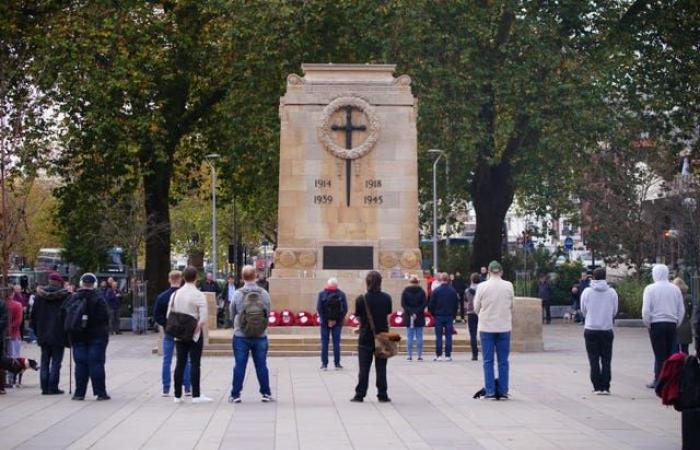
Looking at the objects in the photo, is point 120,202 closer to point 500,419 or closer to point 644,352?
point 644,352

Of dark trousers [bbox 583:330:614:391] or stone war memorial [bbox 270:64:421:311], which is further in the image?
stone war memorial [bbox 270:64:421:311]

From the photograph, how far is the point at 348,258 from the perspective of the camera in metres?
34.6

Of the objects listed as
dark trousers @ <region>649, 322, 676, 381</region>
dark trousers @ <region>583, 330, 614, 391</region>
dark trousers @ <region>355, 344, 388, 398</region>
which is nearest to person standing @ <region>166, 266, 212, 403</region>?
dark trousers @ <region>355, 344, 388, 398</region>

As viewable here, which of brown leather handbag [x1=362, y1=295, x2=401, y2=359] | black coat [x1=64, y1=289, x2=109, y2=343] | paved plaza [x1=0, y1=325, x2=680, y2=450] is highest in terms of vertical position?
black coat [x1=64, y1=289, x2=109, y2=343]

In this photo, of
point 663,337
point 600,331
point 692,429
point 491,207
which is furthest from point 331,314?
point 491,207

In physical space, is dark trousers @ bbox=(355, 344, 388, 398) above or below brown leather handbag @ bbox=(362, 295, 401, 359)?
below

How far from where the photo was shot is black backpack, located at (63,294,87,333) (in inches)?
794

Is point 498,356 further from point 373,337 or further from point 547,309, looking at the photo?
point 547,309

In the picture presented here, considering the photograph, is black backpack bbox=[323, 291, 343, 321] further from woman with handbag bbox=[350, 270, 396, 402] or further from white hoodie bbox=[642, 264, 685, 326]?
white hoodie bbox=[642, 264, 685, 326]

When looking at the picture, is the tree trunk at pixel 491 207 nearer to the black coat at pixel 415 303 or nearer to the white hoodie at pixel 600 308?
the black coat at pixel 415 303

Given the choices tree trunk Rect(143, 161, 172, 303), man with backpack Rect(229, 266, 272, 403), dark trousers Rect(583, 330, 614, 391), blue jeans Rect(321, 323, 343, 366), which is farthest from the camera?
tree trunk Rect(143, 161, 172, 303)

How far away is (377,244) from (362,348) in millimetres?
15038

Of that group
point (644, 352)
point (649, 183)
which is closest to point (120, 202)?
point (649, 183)

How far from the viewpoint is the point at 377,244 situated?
114 feet
